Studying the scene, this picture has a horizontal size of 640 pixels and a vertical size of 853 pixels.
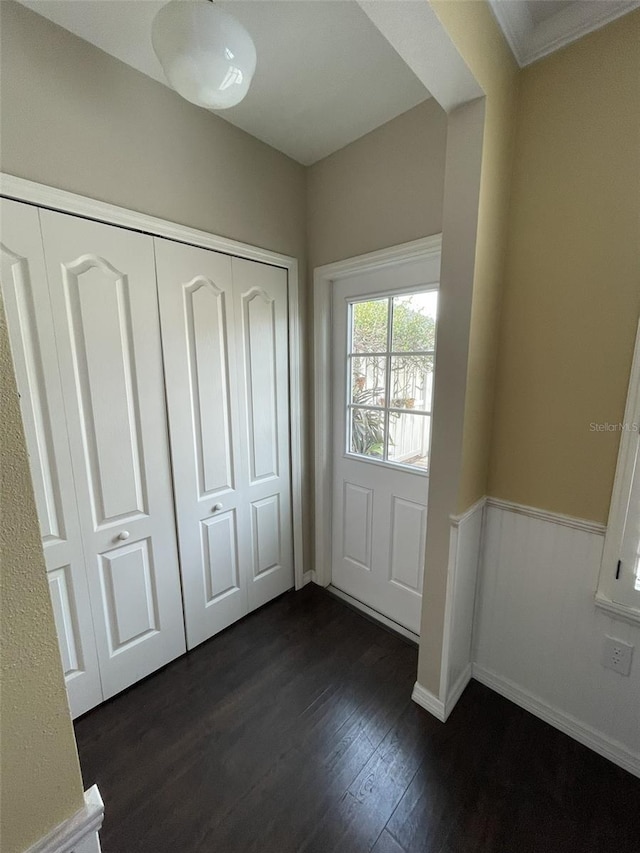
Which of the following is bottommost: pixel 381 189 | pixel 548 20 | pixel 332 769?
pixel 332 769

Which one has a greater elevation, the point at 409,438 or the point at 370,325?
the point at 370,325

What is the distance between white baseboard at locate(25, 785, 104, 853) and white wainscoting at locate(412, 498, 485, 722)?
1.19 metres

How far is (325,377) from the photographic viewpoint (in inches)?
81.6

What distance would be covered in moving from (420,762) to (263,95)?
267cm

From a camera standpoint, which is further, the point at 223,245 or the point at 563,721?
the point at 223,245

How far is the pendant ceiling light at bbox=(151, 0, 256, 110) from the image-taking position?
0.97m

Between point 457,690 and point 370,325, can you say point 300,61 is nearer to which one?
point 370,325

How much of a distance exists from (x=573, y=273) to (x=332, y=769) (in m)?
1.95

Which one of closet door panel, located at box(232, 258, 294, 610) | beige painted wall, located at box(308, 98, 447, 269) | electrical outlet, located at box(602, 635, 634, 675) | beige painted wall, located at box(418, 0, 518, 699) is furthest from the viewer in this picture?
closet door panel, located at box(232, 258, 294, 610)

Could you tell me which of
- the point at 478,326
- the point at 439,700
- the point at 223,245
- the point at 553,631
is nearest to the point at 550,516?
the point at 553,631

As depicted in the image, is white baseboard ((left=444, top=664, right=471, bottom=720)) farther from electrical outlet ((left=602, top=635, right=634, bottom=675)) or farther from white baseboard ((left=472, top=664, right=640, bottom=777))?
electrical outlet ((left=602, top=635, right=634, bottom=675))

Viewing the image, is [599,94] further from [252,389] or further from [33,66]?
[33,66]

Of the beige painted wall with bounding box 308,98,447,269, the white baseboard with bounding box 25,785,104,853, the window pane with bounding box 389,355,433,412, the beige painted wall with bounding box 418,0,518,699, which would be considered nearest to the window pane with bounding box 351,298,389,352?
the window pane with bounding box 389,355,433,412

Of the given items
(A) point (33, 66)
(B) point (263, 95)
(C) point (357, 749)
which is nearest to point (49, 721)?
(C) point (357, 749)
